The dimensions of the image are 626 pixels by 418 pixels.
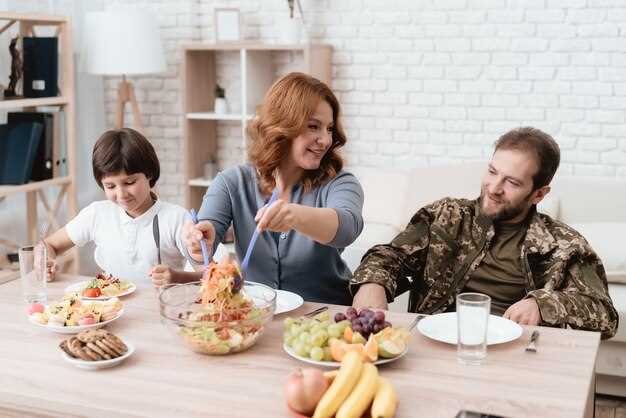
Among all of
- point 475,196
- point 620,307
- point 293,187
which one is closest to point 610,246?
point 620,307

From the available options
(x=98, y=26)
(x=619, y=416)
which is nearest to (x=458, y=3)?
(x=98, y=26)

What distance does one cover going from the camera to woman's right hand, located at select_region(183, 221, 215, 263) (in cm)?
200

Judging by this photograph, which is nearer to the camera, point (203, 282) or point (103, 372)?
point (103, 372)

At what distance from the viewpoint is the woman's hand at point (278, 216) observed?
180 cm

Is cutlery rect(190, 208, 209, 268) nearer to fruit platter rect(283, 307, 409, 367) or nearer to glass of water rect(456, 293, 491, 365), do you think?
fruit platter rect(283, 307, 409, 367)

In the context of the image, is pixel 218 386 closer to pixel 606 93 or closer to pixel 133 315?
pixel 133 315

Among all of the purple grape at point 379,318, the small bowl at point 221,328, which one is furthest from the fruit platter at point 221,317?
the purple grape at point 379,318

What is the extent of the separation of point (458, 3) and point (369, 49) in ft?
1.84

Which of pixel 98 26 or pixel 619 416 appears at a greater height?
pixel 98 26

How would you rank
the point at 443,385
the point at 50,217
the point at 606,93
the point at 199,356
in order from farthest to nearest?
the point at 50,217
the point at 606,93
the point at 199,356
the point at 443,385

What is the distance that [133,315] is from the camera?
76.1 inches

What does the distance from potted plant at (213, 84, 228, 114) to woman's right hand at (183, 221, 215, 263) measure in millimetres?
2759

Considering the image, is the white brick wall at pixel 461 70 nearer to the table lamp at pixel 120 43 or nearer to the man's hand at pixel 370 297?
the table lamp at pixel 120 43

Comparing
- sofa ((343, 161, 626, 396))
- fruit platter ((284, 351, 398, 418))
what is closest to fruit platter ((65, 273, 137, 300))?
fruit platter ((284, 351, 398, 418))
